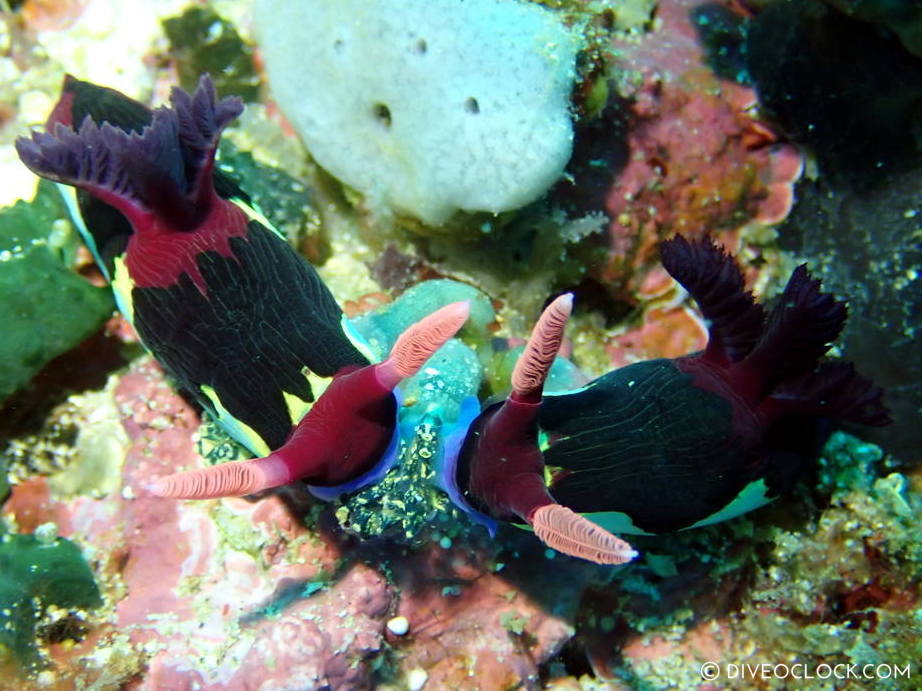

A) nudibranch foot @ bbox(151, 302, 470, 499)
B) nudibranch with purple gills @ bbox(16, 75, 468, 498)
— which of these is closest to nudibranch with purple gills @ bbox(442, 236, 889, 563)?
nudibranch foot @ bbox(151, 302, 470, 499)

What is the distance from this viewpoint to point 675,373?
295cm

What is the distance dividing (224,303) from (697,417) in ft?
6.85

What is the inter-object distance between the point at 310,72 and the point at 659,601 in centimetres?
343

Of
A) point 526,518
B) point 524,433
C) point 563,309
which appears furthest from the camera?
point 524,433

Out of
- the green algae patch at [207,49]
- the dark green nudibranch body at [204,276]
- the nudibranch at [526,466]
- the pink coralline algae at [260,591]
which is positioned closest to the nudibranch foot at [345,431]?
the dark green nudibranch body at [204,276]

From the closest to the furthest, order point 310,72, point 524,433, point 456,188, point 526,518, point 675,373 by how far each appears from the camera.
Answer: point 526,518 < point 524,433 < point 675,373 < point 456,188 < point 310,72

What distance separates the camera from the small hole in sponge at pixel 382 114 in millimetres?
3525

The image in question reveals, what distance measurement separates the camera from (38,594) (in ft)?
9.32

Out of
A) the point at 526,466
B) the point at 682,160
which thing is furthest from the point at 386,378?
the point at 682,160

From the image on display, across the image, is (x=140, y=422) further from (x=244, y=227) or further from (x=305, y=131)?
(x=305, y=131)

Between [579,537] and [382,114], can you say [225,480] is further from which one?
[382,114]

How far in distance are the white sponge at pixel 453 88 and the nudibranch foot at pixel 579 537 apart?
1.69 meters

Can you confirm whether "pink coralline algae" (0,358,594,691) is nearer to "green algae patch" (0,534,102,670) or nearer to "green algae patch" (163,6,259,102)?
"green algae patch" (0,534,102,670)

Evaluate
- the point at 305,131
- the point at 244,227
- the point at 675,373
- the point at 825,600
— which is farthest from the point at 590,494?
the point at 305,131
